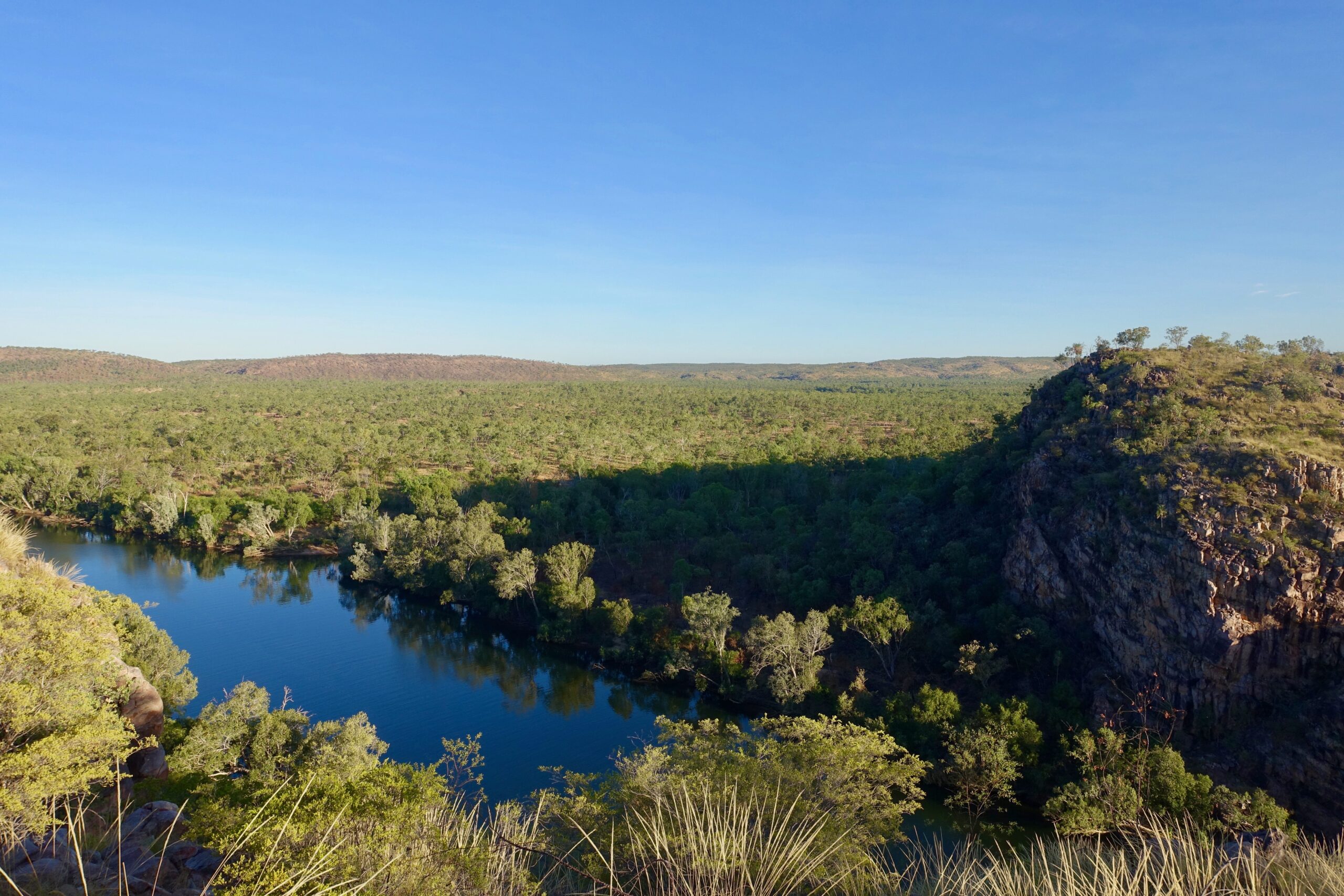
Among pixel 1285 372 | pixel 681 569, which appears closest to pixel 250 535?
pixel 681 569

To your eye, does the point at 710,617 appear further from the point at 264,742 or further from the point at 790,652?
the point at 264,742

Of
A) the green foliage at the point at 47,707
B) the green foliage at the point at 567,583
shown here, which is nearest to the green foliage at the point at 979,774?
the green foliage at the point at 567,583

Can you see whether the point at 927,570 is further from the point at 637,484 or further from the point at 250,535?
the point at 250,535

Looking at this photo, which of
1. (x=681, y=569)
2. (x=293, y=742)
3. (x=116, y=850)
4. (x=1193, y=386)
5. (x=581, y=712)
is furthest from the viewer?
(x=681, y=569)

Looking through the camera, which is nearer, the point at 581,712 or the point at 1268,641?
the point at 1268,641

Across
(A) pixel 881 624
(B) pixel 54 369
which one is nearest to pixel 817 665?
(A) pixel 881 624

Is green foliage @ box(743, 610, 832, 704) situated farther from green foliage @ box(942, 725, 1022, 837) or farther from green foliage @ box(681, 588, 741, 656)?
green foliage @ box(942, 725, 1022, 837)

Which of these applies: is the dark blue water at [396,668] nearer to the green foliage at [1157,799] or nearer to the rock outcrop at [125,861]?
the rock outcrop at [125,861]
